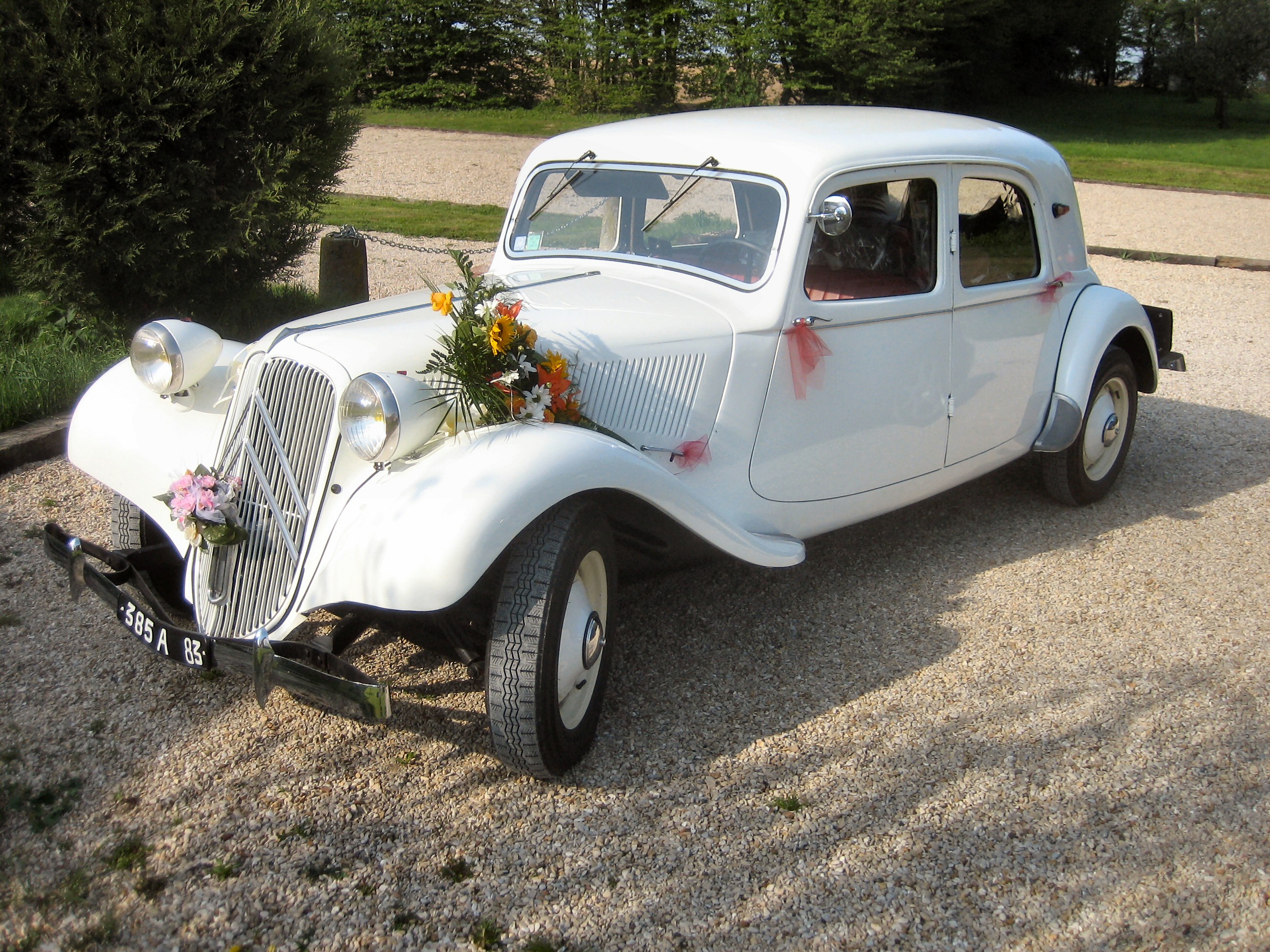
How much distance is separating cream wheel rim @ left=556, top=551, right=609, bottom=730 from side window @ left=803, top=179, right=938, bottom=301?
1223mm

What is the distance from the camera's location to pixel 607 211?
3848mm

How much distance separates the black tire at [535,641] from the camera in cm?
260

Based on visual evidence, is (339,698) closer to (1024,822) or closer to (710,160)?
(1024,822)

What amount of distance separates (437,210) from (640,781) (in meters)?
10.1

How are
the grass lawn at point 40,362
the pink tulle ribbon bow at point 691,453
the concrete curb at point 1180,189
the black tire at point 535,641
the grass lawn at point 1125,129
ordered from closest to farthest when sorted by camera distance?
the black tire at point 535,641 → the pink tulle ribbon bow at point 691,453 → the grass lawn at point 40,362 → the concrete curb at point 1180,189 → the grass lawn at point 1125,129

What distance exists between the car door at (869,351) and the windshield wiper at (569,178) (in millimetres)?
971

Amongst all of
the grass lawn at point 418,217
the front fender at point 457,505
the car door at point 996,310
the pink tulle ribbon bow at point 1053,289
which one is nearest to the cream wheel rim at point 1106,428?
the car door at point 996,310

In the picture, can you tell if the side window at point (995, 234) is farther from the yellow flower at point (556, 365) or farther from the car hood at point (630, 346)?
the yellow flower at point (556, 365)

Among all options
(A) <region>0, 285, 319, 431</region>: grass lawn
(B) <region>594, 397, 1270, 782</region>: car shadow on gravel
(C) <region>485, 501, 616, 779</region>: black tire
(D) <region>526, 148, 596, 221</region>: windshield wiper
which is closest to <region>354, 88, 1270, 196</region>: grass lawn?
(A) <region>0, 285, 319, 431</region>: grass lawn

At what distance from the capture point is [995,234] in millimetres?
4152

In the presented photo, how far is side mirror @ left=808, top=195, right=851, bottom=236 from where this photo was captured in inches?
132

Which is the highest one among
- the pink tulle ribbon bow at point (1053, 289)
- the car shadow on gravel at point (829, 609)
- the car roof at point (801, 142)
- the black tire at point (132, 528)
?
the car roof at point (801, 142)

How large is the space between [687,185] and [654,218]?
0.17m

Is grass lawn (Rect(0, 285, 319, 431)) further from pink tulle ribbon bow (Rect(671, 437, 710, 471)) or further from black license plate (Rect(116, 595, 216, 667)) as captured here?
pink tulle ribbon bow (Rect(671, 437, 710, 471))
